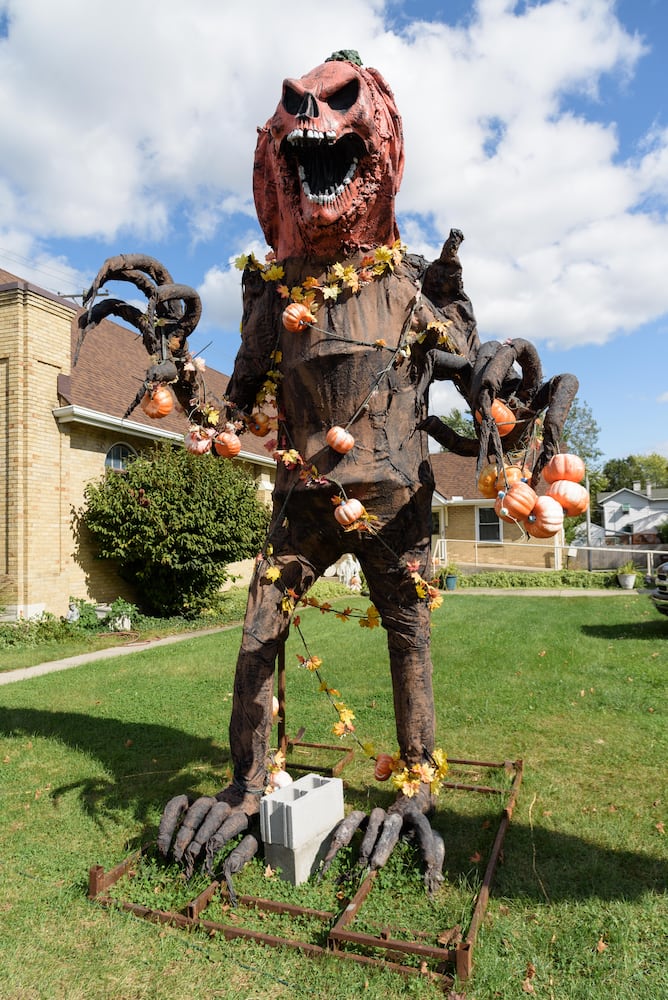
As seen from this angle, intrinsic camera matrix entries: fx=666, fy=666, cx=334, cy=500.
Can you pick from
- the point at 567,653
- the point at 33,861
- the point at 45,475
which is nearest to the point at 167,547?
the point at 45,475

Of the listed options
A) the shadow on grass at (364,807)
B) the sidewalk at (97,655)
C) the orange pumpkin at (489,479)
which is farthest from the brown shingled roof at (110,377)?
the orange pumpkin at (489,479)

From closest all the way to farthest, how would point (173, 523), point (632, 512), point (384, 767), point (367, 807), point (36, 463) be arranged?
point (384, 767)
point (367, 807)
point (36, 463)
point (173, 523)
point (632, 512)

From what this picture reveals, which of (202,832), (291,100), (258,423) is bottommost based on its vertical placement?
(202,832)

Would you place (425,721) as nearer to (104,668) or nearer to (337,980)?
(337,980)

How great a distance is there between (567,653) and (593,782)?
420 cm

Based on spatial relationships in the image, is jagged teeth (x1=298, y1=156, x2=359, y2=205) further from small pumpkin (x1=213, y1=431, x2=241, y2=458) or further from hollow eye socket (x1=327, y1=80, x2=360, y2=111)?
small pumpkin (x1=213, y1=431, x2=241, y2=458)

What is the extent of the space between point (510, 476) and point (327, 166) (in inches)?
60.8

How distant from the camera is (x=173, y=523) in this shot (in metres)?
10.4

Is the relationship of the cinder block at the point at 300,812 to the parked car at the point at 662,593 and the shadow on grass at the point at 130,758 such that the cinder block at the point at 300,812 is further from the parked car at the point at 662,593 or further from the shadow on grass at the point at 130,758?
the parked car at the point at 662,593

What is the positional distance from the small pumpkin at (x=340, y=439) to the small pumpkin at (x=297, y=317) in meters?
0.47

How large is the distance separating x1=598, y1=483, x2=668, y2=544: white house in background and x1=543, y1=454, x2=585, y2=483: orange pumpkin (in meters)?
34.0

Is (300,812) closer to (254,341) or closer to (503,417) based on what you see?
(503,417)

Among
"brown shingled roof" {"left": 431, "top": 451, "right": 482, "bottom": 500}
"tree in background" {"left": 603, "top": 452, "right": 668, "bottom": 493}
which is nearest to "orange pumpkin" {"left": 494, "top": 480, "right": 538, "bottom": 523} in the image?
"brown shingled roof" {"left": 431, "top": 451, "right": 482, "bottom": 500}

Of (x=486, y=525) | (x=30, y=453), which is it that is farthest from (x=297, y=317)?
(x=486, y=525)
